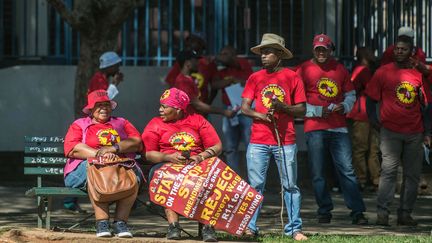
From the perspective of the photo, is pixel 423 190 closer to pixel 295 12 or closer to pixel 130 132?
pixel 295 12

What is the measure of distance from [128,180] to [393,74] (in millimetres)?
3299

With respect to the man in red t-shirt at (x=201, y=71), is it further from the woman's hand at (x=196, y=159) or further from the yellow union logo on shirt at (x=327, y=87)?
the woman's hand at (x=196, y=159)

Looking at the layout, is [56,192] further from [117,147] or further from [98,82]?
[98,82]

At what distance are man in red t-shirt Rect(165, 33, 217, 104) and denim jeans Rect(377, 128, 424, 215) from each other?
2.67 meters

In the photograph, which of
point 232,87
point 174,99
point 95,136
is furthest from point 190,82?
point 95,136

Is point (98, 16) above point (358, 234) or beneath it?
above

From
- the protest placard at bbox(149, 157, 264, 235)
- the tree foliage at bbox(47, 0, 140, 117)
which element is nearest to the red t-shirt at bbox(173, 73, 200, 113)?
the tree foliage at bbox(47, 0, 140, 117)

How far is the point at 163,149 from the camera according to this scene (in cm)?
1127

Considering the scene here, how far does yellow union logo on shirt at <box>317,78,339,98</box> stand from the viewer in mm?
13008

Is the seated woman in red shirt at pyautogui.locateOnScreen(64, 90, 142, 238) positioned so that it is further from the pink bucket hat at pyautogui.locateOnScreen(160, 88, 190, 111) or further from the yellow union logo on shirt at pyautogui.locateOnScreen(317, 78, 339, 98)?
the yellow union logo on shirt at pyautogui.locateOnScreen(317, 78, 339, 98)

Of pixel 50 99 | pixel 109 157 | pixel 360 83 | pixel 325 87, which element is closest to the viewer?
pixel 109 157

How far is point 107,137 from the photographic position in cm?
1135

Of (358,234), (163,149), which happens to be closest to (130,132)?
(163,149)

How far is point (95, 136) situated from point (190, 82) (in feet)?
8.93
